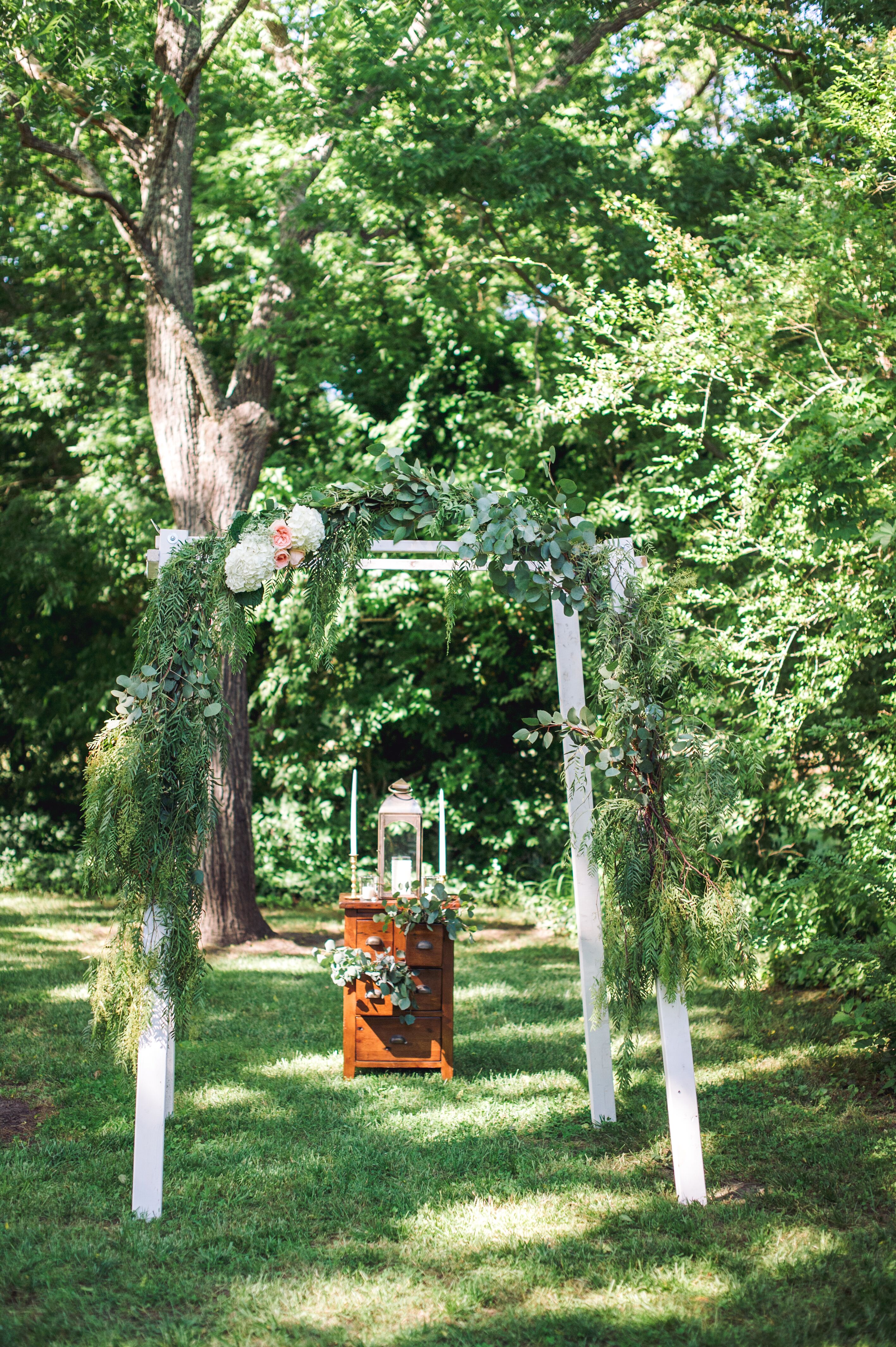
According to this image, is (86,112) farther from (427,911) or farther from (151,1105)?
(151,1105)

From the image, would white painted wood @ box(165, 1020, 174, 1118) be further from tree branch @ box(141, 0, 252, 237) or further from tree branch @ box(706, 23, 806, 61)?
tree branch @ box(706, 23, 806, 61)

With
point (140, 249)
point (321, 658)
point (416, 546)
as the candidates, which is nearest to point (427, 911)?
point (321, 658)

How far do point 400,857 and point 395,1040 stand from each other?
32.9 inches

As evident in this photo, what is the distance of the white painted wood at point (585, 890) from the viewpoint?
4.00 m

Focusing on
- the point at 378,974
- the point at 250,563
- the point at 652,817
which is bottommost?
the point at 378,974

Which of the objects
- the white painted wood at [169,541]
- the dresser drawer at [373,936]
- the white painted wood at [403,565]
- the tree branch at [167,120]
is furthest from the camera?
the tree branch at [167,120]

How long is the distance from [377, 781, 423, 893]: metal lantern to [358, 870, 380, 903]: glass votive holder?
1.6 inches

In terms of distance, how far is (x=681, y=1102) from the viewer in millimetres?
3355

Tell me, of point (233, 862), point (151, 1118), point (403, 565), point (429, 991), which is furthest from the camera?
point (233, 862)

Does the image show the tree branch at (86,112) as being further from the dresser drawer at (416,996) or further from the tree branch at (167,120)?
the dresser drawer at (416,996)

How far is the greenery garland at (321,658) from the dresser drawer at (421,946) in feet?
4.19

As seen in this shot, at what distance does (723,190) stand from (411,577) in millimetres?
3967

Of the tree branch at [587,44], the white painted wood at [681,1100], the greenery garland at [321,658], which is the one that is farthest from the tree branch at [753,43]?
the white painted wood at [681,1100]

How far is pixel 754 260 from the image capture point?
5926 millimetres
